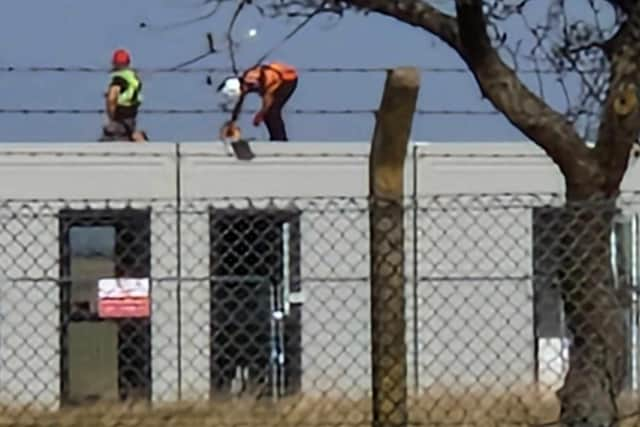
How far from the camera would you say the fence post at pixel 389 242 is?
6.00 meters

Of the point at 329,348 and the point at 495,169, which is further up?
the point at 495,169

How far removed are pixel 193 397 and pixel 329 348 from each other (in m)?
2.86

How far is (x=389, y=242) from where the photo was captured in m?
6.07

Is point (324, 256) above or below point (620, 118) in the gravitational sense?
below

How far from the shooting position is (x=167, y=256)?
14.5 m

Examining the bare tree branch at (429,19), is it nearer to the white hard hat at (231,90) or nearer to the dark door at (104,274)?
the dark door at (104,274)

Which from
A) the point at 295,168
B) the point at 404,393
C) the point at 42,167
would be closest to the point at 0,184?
the point at 42,167

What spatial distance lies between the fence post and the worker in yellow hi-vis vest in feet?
28.8

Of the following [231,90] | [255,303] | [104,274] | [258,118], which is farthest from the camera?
[258,118]

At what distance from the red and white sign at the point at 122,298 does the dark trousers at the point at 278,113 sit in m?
1.93

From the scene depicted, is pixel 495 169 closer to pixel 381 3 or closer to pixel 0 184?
pixel 0 184

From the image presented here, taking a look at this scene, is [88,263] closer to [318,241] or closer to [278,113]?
[278,113]

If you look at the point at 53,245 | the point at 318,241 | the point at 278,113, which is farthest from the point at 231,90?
the point at 278,113

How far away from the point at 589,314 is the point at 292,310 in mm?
7328
